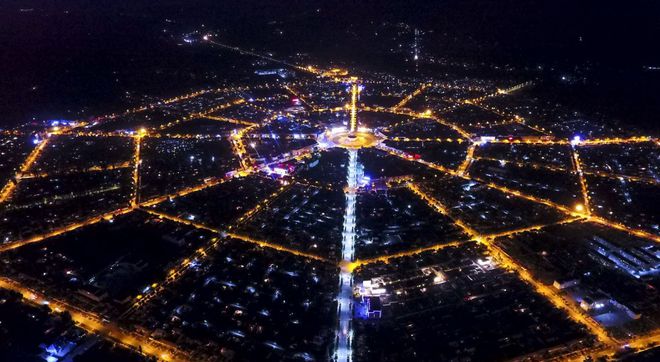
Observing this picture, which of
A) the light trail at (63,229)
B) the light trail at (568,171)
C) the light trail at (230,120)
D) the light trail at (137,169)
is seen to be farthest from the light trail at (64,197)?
the light trail at (568,171)

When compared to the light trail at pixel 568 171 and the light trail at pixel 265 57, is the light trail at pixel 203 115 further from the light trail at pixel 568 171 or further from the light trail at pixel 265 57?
the light trail at pixel 568 171

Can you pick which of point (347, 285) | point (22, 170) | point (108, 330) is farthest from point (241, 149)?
point (108, 330)

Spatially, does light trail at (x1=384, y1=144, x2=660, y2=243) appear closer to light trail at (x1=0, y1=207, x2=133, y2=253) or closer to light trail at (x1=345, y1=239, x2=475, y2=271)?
light trail at (x1=345, y1=239, x2=475, y2=271)

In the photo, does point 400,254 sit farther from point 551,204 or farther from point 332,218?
point 551,204

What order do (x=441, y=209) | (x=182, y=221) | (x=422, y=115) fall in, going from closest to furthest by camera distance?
(x=182, y=221) → (x=441, y=209) → (x=422, y=115)

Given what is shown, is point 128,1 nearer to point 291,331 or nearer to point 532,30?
point 532,30
